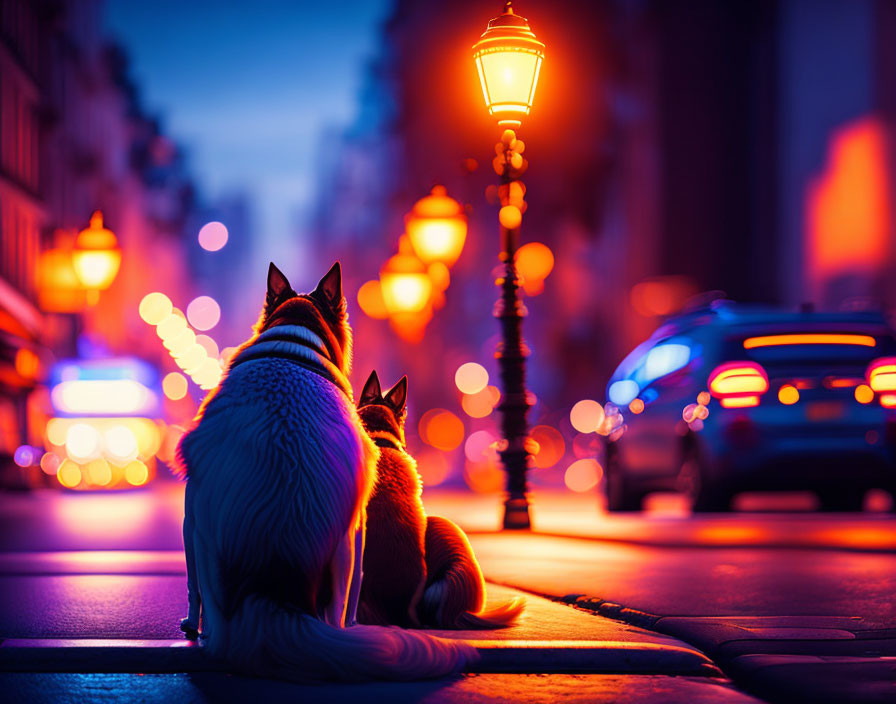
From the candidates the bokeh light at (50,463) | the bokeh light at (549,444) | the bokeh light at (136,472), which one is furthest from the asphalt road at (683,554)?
the bokeh light at (549,444)

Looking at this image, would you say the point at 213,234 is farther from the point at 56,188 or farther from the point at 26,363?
the point at 26,363

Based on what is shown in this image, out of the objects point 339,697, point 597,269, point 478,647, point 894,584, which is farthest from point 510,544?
point 597,269

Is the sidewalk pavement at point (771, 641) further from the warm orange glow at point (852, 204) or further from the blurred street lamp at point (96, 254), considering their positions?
the warm orange glow at point (852, 204)

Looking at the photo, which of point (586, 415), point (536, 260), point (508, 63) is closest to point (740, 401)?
point (508, 63)

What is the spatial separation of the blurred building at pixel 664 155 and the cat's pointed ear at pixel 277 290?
20830 millimetres

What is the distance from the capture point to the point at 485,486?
111 ft

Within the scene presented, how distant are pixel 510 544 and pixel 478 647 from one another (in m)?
5.55

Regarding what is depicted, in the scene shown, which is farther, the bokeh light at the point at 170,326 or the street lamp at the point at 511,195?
the bokeh light at the point at 170,326

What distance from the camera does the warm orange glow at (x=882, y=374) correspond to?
13.0 m

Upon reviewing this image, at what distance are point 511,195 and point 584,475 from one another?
1073 inches

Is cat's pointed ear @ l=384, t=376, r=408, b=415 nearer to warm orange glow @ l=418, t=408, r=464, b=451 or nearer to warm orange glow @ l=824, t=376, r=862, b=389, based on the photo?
warm orange glow @ l=824, t=376, r=862, b=389

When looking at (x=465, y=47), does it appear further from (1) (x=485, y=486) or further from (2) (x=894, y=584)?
(2) (x=894, y=584)

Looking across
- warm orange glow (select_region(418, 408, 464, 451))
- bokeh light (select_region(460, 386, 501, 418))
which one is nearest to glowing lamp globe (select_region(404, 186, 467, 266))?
warm orange glow (select_region(418, 408, 464, 451))

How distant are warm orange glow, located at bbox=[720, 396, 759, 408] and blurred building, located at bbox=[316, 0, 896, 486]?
14388 millimetres
